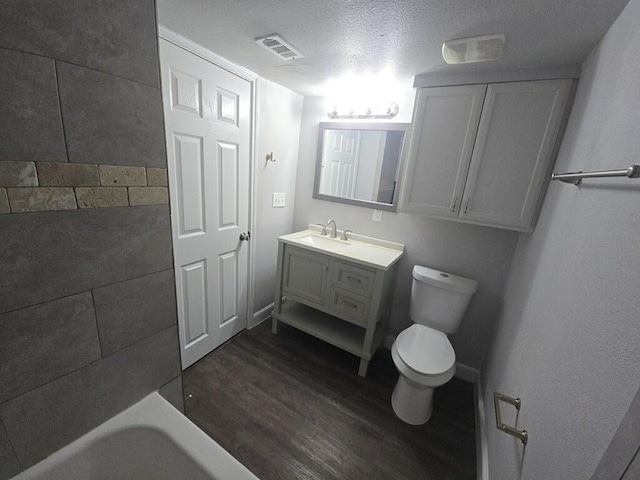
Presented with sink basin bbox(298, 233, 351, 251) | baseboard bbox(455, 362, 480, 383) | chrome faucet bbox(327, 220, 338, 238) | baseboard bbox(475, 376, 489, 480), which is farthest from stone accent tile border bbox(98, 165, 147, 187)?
baseboard bbox(455, 362, 480, 383)

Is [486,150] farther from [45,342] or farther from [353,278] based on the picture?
[45,342]

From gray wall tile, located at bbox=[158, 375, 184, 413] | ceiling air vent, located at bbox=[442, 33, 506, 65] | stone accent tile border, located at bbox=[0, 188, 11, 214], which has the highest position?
ceiling air vent, located at bbox=[442, 33, 506, 65]

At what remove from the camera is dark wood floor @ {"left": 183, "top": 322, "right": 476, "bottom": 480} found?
131cm

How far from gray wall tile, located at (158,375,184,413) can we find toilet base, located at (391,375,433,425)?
47.9 inches

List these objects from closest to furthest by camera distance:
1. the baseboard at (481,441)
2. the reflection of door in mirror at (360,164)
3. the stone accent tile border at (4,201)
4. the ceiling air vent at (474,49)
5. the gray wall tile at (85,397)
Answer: the stone accent tile border at (4,201), the gray wall tile at (85,397), the ceiling air vent at (474,49), the baseboard at (481,441), the reflection of door in mirror at (360,164)

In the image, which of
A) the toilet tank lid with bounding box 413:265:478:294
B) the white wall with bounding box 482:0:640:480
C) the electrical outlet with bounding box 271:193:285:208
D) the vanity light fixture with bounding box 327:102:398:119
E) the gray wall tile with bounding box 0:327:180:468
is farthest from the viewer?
the electrical outlet with bounding box 271:193:285:208

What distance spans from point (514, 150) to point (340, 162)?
4.05 feet

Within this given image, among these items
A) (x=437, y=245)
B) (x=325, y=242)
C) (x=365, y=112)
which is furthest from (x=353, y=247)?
(x=365, y=112)

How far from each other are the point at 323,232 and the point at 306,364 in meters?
1.11

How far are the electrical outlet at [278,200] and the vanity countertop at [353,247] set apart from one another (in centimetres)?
33

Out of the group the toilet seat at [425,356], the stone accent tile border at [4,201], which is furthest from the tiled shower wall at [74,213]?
the toilet seat at [425,356]

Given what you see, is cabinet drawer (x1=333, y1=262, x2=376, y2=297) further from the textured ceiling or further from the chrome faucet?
A: the textured ceiling

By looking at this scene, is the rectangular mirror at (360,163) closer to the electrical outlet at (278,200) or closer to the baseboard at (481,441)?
the electrical outlet at (278,200)

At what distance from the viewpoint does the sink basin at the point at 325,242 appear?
2.04 meters
